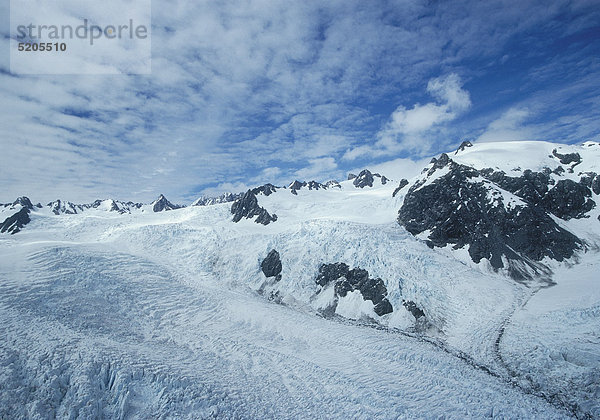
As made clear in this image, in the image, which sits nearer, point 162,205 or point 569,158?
point 569,158

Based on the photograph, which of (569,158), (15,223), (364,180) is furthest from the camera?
(364,180)

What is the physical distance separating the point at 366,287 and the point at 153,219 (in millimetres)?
69264

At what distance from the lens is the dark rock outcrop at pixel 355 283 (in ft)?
126

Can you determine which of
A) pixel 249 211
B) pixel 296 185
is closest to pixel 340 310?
pixel 249 211

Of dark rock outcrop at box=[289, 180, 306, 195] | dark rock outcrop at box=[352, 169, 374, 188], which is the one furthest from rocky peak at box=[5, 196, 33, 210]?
dark rock outcrop at box=[352, 169, 374, 188]

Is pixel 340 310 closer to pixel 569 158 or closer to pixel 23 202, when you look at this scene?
pixel 569 158

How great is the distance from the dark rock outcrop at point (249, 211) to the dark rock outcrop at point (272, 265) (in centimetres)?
1880

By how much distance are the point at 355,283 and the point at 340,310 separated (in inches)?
200

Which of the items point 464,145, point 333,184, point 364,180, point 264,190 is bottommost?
point 264,190

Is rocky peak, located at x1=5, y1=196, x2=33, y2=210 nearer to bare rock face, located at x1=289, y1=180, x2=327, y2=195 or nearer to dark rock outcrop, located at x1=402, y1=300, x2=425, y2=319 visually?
bare rock face, located at x1=289, y1=180, x2=327, y2=195

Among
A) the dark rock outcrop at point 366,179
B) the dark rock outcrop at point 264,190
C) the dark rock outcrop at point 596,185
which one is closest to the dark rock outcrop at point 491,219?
the dark rock outcrop at point 596,185

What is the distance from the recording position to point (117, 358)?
2183 cm

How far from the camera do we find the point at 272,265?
49125 millimetres

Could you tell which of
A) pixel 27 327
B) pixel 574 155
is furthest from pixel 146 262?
pixel 574 155
